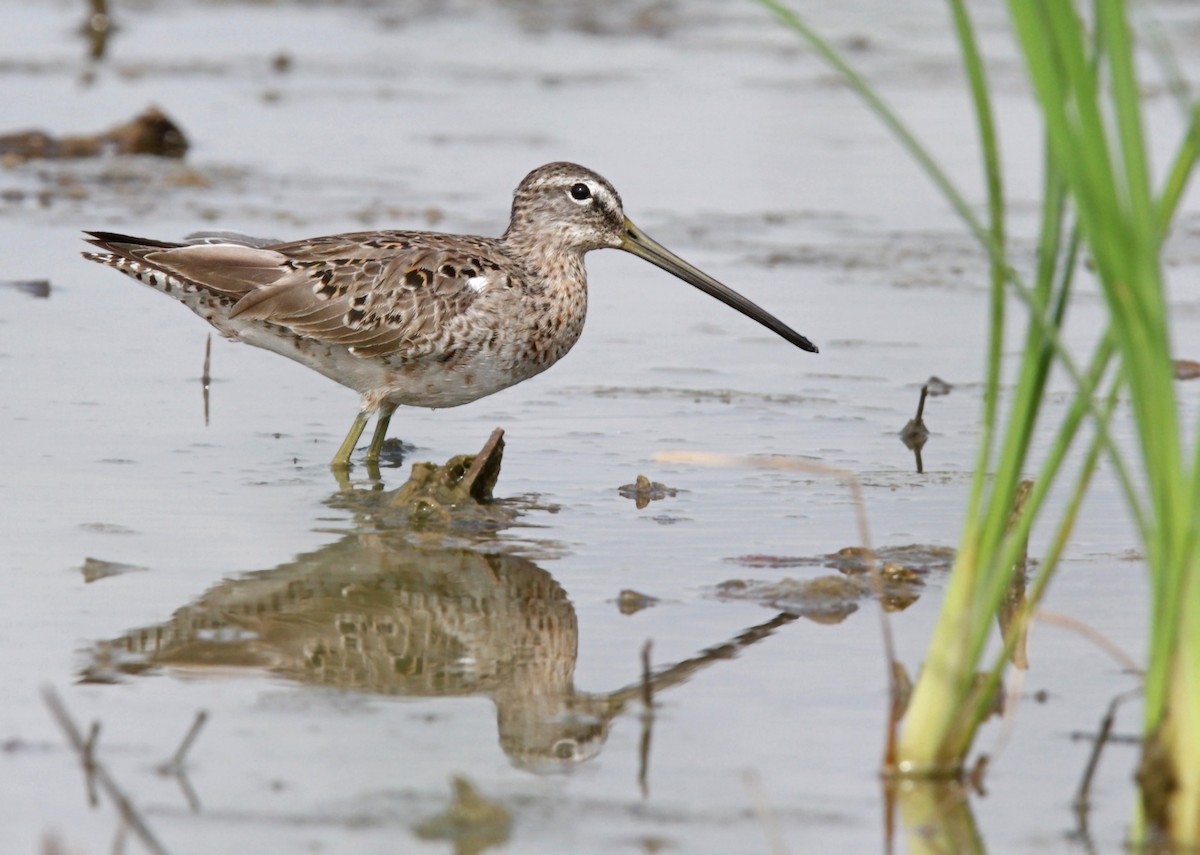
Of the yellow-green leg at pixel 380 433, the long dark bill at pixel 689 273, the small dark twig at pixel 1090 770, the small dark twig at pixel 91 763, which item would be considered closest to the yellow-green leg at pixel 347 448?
the yellow-green leg at pixel 380 433

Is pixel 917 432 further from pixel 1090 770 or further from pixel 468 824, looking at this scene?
pixel 468 824

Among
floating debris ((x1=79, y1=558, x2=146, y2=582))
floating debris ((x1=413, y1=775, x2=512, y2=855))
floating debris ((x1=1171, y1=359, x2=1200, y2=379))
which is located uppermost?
floating debris ((x1=1171, y1=359, x2=1200, y2=379))

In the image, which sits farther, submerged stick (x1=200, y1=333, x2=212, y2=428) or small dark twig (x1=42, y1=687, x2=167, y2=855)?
submerged stick (x1=200, y1=333, x2=212, y2=428)

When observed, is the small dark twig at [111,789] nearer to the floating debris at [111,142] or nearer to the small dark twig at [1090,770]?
the small dark twig at [1090,770]

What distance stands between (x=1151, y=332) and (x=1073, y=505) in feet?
1.57

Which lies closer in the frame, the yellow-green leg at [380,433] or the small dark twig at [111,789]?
the small dark twig at [111,789]

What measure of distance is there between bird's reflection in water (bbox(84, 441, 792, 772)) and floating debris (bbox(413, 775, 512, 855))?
291 mm

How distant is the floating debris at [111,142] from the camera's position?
37.3ft

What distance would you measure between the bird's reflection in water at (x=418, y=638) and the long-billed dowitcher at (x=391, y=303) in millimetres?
1360

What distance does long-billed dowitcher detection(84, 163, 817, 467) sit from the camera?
21.9ft

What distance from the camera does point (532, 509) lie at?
19.5ft

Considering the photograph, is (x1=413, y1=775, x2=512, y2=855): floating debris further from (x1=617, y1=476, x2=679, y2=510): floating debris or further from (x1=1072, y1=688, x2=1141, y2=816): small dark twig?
(x1=617, y1=476, x2=679, y2=510): floating debris

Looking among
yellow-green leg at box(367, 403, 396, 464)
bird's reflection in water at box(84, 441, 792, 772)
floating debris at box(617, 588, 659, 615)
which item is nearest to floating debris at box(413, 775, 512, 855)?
bird's reflection in water at box(84, 441, 792, 772)

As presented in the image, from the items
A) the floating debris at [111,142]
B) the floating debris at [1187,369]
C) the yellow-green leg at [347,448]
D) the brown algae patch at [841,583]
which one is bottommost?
the brown algae patch at [841,583]
